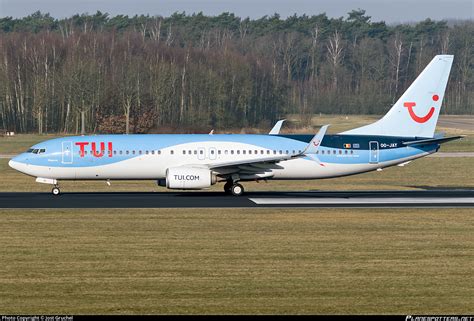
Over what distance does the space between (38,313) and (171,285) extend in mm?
4118

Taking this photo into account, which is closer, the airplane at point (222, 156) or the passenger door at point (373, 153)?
the airplane at point (222, 156)

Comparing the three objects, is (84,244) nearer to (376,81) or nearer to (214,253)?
(214,253)

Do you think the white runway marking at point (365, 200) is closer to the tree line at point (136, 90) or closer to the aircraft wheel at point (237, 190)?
the aircraft wheel at point (237, 190)

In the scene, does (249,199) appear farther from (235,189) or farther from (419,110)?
(419,110)

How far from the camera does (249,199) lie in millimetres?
43781

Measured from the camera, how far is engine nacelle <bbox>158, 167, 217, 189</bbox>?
43812 mm

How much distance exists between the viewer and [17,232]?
31766mm

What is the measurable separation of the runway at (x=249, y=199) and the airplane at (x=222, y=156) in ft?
3.53

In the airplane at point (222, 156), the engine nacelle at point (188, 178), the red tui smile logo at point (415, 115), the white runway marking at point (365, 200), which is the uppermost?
the red tui smile logo at point (415, 115)

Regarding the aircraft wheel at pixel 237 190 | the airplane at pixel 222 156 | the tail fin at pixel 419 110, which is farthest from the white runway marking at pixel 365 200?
the tail fin at pixel 419 110

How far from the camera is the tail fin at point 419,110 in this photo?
158 ft

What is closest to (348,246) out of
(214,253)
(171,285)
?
(214,253)

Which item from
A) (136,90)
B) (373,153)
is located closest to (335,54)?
(136,90)

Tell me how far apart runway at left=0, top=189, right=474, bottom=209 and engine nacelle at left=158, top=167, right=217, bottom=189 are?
0.67 metres
